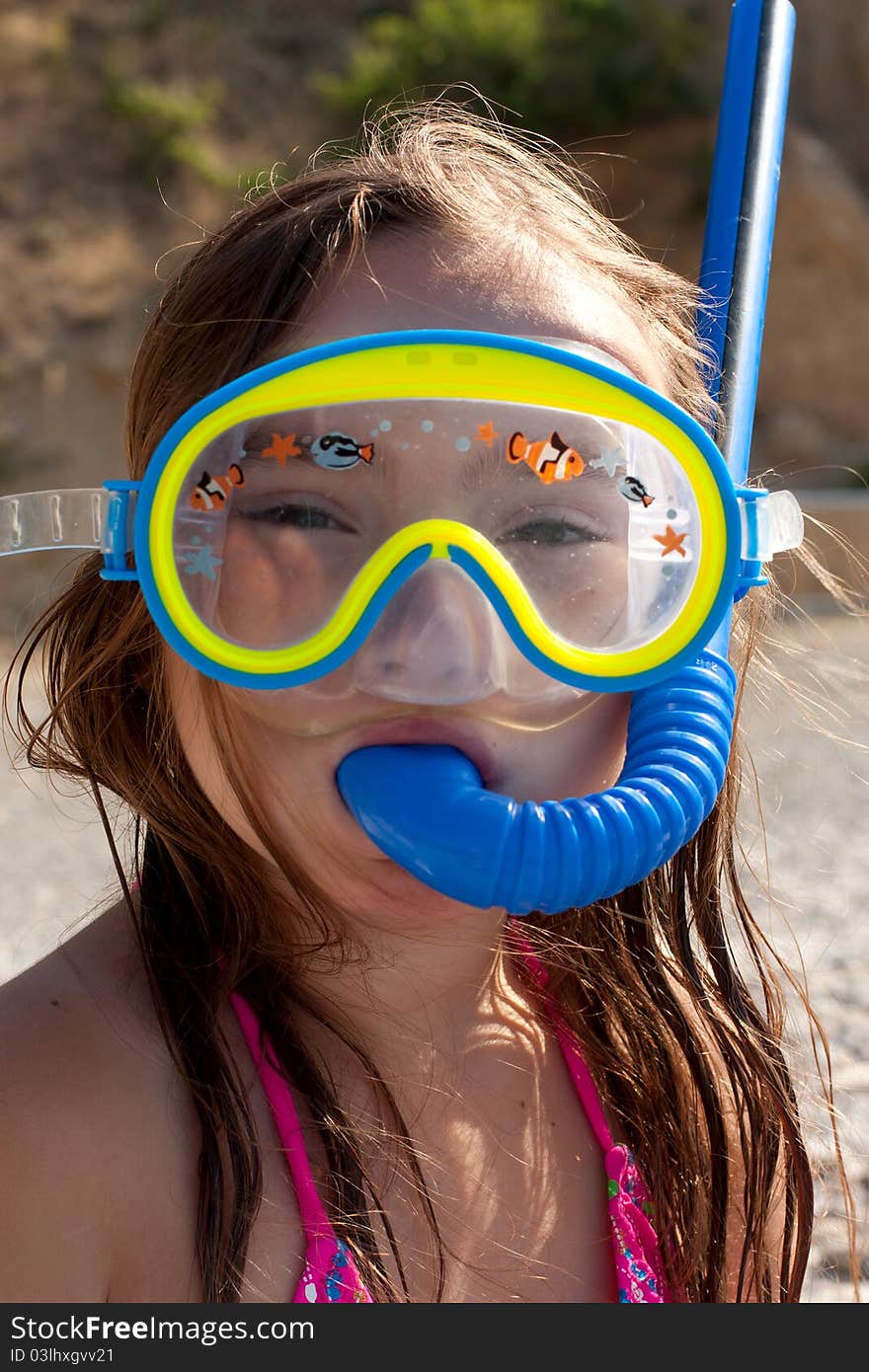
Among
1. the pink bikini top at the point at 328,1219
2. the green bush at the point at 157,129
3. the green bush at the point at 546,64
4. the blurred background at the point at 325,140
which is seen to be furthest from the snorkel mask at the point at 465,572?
the green bush at the point at 546,64

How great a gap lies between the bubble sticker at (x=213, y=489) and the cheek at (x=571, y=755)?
37 cm

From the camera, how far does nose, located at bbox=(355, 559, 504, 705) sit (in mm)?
1336

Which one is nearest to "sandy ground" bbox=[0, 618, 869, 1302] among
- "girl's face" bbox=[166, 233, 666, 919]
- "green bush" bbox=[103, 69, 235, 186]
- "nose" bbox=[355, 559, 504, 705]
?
"girl's face" bbox=[166, 233, 666, 919]

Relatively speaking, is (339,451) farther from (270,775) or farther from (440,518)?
(270,775)

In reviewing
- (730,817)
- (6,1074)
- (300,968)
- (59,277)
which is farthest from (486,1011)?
(59,277)

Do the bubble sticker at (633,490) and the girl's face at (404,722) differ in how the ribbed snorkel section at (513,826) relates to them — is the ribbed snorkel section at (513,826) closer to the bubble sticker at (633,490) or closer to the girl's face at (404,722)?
the girl's face at (404,722)

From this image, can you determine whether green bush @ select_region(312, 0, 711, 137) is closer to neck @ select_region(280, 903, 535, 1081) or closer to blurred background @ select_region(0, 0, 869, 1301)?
blurred background @ select_region(0, 0, 869, 1301)

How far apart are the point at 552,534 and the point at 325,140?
42.4 ft

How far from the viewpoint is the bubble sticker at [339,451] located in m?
1.36

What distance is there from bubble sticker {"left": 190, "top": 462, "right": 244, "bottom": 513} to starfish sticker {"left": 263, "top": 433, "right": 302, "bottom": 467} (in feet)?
0.12

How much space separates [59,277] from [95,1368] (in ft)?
44.1

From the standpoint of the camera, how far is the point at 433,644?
4.42ft

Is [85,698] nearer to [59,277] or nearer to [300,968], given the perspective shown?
[300,968]

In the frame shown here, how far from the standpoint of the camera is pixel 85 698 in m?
1.72
